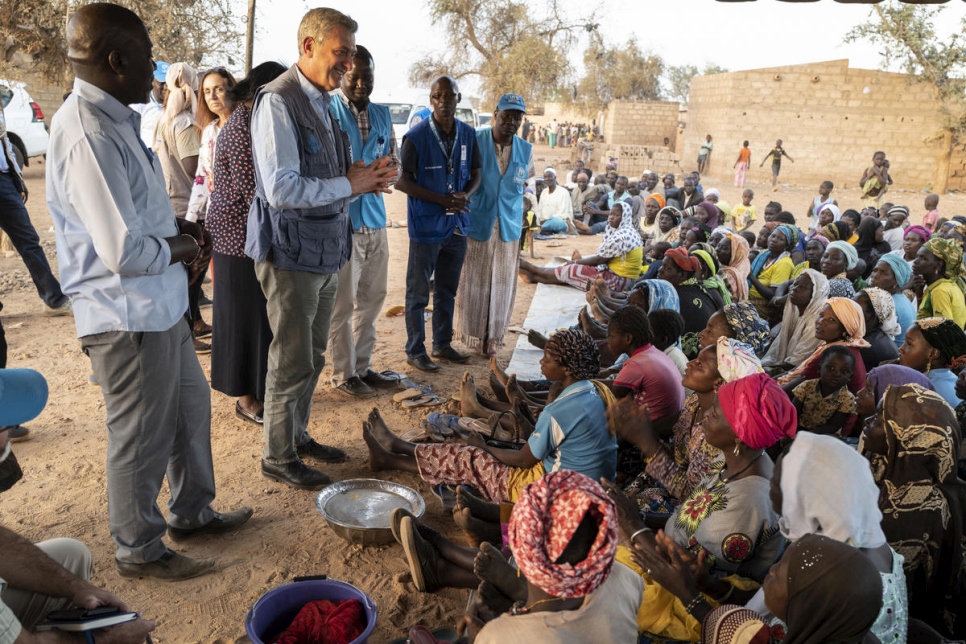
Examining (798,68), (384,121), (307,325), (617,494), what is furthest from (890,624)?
(798,68)

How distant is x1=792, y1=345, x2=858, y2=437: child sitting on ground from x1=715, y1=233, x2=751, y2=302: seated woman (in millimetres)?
2333

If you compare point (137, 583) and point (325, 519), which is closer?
point (137, 583)

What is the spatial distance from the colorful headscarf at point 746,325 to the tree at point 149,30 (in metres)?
10.6

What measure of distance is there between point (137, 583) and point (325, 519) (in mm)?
820

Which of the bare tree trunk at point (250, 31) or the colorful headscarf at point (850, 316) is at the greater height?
the bare tree trunk at point (250, 31)

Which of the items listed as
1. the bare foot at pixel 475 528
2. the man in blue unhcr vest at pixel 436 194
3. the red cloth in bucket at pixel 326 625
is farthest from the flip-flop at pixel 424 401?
the red cloth in bucket at pixel 326 625

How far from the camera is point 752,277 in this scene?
21.9 ft

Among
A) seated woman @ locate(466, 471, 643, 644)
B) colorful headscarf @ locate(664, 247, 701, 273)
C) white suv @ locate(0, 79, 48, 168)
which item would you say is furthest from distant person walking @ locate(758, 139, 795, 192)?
seated woman @ locate(466, 471, 643, 644)

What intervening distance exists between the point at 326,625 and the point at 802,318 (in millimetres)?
4052

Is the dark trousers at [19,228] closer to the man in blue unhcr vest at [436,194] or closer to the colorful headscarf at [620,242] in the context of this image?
the man in blue unhcr vest at [436,194]

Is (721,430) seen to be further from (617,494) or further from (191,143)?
(191,143)

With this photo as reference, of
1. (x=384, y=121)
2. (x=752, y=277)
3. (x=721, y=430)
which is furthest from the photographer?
(x=752, y=277)

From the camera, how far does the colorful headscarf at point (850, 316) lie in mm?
4207

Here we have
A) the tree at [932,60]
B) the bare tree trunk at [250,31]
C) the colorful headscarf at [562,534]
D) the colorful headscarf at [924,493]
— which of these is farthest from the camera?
the tree at [932,60]
